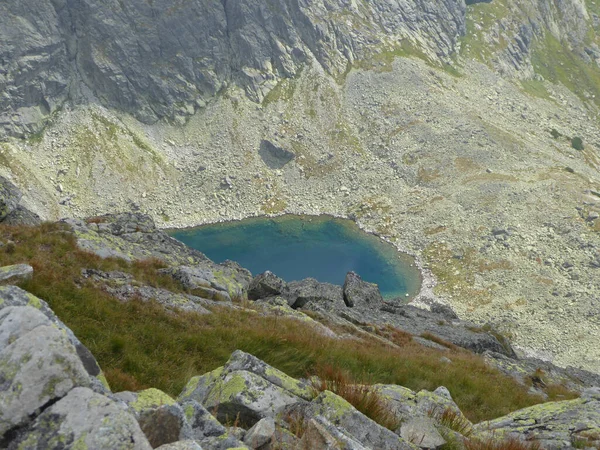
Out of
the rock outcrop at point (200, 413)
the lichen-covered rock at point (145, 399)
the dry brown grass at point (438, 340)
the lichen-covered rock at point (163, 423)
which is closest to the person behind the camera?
the rock outcrop at point (200, 413)

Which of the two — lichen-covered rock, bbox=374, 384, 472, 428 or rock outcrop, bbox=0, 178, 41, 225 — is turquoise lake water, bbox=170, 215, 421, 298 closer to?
rock outcrop, bbox=0, 178, 41, 225

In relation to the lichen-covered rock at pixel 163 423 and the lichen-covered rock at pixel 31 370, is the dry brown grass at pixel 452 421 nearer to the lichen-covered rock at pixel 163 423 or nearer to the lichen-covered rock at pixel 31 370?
the lichen-covered rock at pixel 163 423

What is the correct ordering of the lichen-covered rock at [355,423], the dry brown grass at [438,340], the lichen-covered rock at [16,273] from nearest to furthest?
the lichen-covered rock at [355,423]
the lichen-covered rock at [16,273]
the dry brown grass at [438,340]

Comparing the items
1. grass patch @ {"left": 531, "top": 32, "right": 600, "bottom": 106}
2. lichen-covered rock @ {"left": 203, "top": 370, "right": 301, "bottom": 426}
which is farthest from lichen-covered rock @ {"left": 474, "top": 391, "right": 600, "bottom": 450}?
grass patch @ {"left": 531, "top": 32, "right": 600, "bottom": 106}

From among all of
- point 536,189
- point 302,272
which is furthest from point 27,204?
point 536,189

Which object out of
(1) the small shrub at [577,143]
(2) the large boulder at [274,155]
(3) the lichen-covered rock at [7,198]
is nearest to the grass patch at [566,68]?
(1) the small shrub at [577,143]

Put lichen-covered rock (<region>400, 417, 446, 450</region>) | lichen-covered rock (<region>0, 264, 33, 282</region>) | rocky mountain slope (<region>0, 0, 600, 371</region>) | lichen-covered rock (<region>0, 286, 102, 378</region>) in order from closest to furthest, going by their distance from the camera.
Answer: lichen-covered rock (<region>0, 286, 102, 378</region>), lichen-covered rock (<region>400, 417, 446, 450</region>), lichen-covered rock (<region>0, 264, 33, 282</region>), rocky mountain slope (<region>0, 0, 600, 371</region>)

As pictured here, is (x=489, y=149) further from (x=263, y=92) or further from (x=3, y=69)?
(x=3, y=69)
